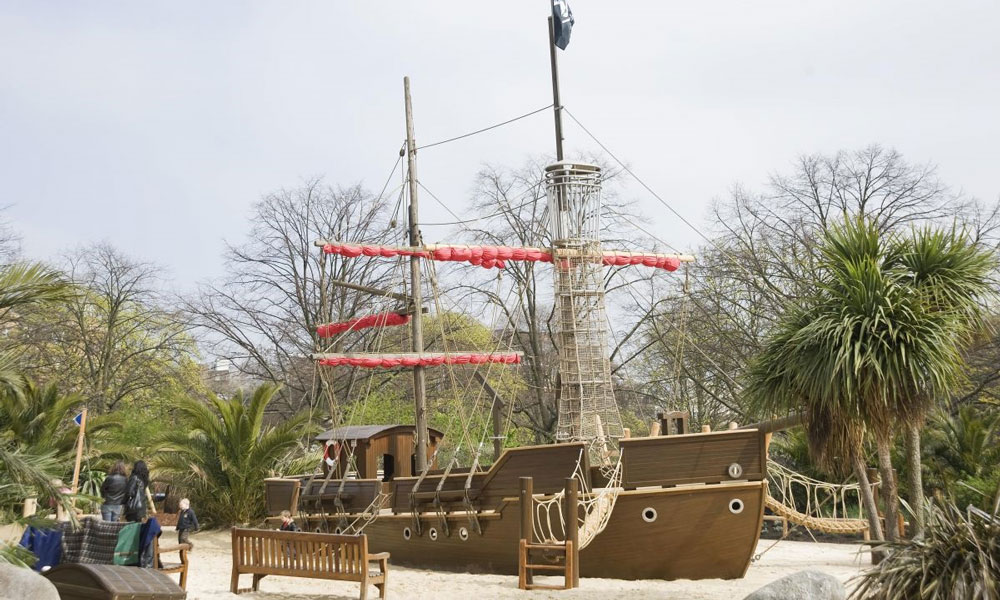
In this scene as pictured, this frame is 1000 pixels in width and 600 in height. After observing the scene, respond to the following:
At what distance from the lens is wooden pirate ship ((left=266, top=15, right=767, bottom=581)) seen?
12.8 metres

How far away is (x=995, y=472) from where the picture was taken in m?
17.1

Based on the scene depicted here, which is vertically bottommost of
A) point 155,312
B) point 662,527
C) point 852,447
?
point 662,527

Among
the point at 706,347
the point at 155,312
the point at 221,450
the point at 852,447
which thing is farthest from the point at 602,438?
the point at 155,312

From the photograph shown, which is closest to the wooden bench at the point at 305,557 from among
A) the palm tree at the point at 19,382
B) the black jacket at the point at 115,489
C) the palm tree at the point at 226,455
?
the black jacket at the point at 115,489

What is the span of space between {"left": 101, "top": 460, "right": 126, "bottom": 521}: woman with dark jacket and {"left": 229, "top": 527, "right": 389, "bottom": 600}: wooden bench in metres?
1.51

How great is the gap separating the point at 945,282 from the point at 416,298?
1194 centimetres

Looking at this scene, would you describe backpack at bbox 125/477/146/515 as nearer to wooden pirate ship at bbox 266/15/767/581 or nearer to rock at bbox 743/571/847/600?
wooden pirate ship at bbox 266/15/767/581

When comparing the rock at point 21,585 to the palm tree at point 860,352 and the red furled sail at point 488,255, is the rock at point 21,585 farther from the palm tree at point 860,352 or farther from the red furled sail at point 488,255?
the red furled sail at point 488,255

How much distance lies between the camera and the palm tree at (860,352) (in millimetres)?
9234

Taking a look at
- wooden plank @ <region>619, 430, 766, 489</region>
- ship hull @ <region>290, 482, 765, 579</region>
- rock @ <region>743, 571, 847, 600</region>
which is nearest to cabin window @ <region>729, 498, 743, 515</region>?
ship hull @ <region>290, 482, 765, 579</region>

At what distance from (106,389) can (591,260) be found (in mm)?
18700

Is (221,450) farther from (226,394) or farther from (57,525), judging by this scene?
(226,394)

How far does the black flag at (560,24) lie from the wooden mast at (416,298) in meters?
3.86

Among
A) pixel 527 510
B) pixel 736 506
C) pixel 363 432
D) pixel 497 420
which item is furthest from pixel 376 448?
pixel 736 506
